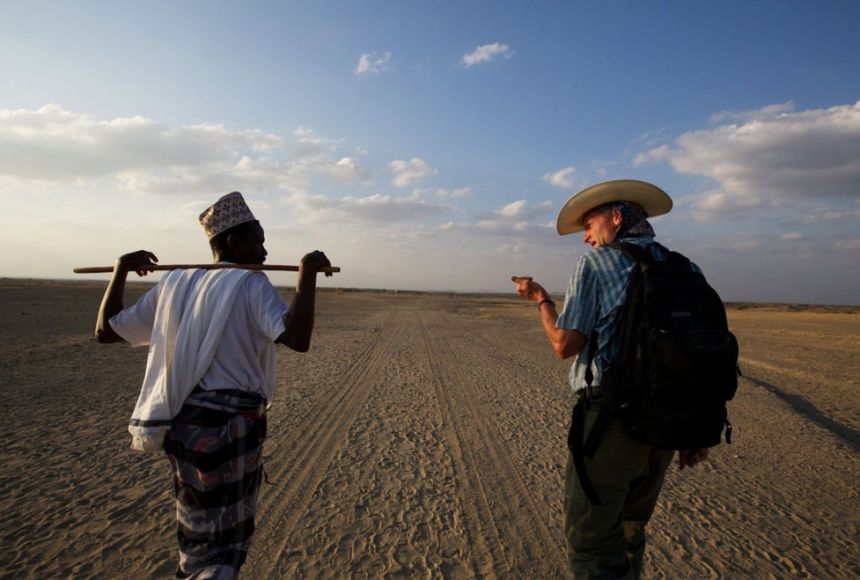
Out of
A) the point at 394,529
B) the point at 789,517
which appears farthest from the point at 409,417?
the point at 789,517

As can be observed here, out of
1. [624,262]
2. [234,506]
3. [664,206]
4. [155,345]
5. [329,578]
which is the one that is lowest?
[329,578]

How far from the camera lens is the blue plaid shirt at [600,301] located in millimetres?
1998

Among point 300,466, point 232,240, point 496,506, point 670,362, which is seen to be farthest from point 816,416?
point 232,240

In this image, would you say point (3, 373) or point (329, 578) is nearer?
point (329, 578)

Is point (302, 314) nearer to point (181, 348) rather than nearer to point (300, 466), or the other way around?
point (181, 348)

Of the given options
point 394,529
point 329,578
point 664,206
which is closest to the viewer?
point 664,206

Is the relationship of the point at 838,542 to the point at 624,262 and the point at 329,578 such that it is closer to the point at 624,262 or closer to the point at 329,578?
the point at 624,262

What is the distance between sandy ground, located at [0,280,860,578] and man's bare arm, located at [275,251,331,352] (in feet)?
6.46

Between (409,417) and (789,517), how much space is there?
422 cm

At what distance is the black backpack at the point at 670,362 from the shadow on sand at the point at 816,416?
234 inches

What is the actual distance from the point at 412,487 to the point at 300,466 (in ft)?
3.91

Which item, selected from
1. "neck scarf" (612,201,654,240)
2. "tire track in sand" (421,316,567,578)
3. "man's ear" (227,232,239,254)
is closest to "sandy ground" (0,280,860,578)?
"tire track in sand" (421,316,567,578)

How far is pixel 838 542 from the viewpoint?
3504mm

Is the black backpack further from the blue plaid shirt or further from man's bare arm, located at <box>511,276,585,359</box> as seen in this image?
man's bare arm, located at <box>511,276,585,359</box>
